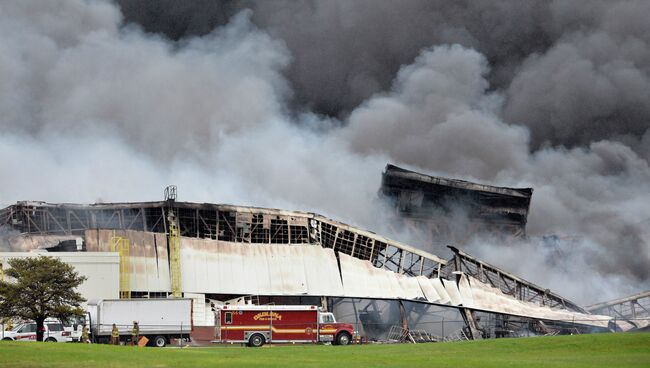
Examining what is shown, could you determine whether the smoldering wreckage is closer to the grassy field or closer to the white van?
the white van

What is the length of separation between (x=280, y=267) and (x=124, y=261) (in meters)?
16.4

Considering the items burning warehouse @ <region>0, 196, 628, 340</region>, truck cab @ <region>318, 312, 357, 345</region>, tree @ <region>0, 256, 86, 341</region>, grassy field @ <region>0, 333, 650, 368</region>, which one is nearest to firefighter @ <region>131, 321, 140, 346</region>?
tree @ <region>0, 256, 86, 341</region>

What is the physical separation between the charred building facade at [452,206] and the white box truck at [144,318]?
188 feet

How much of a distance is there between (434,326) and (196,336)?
26.7 metres

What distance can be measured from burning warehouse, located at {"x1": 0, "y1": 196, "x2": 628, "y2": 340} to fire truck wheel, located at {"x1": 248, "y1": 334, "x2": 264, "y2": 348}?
532 inches

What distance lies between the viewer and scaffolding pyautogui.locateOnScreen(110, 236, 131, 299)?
81812 millimetres

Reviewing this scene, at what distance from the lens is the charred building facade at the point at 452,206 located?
125250 millimetres

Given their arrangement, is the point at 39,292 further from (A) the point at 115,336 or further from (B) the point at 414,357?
(B) the point at 414,357

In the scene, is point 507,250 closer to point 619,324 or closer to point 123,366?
point 619,324

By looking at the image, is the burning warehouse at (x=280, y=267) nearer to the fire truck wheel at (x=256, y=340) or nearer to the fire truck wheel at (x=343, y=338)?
the fire truck wheel at (x=256, y=340)

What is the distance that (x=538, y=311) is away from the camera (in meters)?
96.3

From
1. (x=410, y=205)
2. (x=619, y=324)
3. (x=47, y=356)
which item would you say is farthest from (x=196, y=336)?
(x=410, y=205)

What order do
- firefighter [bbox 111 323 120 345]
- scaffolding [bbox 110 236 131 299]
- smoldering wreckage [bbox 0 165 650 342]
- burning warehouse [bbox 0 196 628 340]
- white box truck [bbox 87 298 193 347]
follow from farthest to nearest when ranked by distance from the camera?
burning warehouse [bbox 0 196 628 340], smoldering wreckage [bbox 0 165 650 342], scaffolding [bbox 110 236 131 299], white box truck [bbox 87 298 193 347], firefighter [bbox 111 323 120 345]

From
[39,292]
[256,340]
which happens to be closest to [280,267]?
[256,340]
